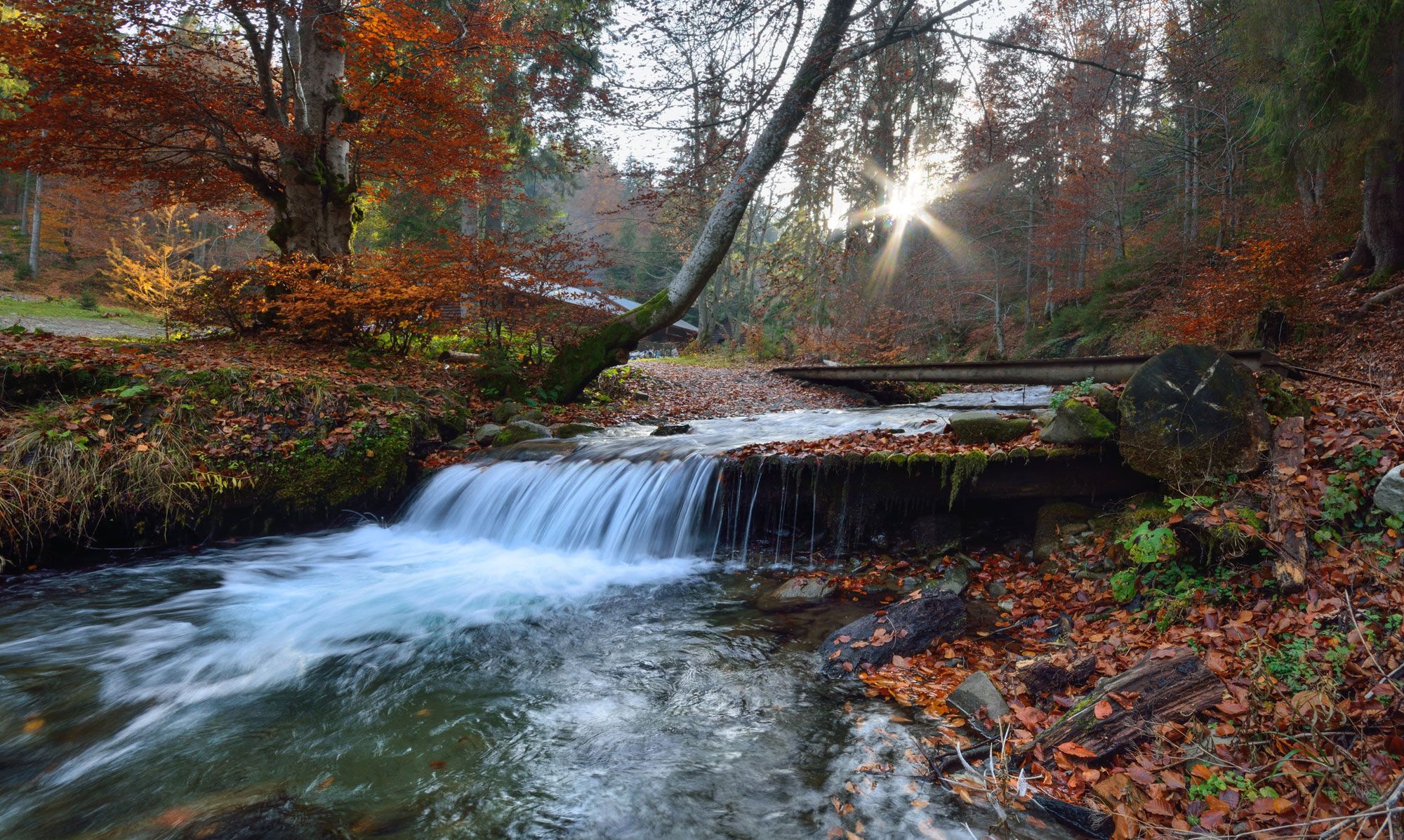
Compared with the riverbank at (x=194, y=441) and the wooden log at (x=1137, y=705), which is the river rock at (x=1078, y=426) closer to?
the wooden log at (x=1137, y=705)

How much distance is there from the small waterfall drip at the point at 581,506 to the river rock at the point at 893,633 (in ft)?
8.34

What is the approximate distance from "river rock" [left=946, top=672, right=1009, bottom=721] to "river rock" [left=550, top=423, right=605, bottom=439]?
668 cm

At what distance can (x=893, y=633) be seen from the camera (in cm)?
402

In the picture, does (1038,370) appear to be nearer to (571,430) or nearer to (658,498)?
(658,498)

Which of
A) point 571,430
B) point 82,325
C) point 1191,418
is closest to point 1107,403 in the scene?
point 1191,418

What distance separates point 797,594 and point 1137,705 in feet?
8.57

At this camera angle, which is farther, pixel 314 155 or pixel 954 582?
pixel 314 155

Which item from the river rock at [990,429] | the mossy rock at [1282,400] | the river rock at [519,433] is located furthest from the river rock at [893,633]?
the river rock at [519,433]

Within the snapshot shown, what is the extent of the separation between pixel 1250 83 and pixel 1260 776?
1207 cm

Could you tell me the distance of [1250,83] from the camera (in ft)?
32.2

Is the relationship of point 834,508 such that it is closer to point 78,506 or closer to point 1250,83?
point 78,506

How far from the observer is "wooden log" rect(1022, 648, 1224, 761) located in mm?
2691

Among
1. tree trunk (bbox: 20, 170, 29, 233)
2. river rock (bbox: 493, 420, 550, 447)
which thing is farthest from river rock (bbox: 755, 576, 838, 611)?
tree trunk (bbox: 20, 170, 29, 233)

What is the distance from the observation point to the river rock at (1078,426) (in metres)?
4.96
